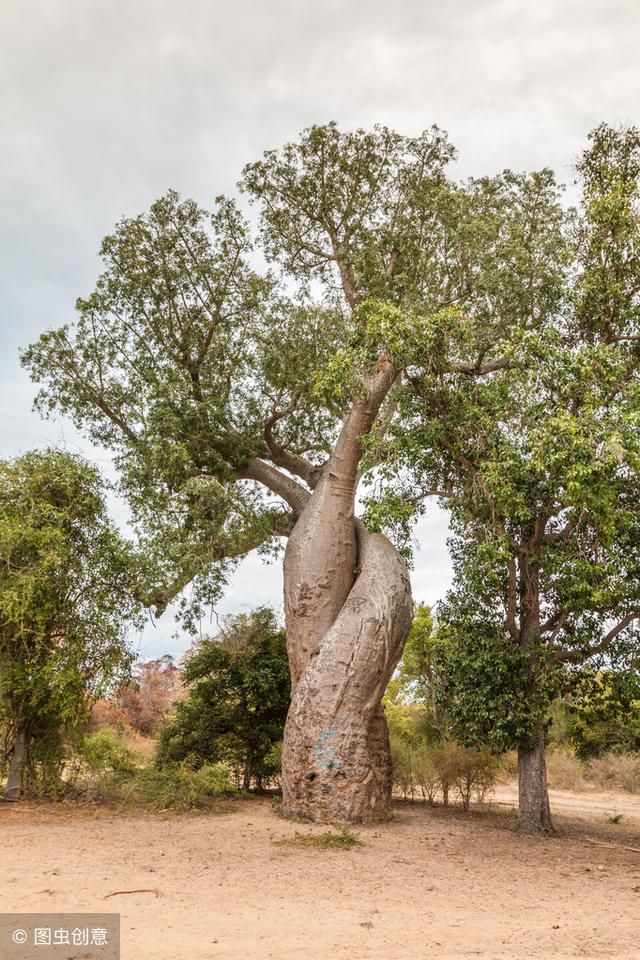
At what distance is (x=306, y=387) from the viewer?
979 centimetres

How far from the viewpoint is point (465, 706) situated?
8203 millimetres

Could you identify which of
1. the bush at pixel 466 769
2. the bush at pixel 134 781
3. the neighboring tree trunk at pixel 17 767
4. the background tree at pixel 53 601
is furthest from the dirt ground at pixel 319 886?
the bush at pixel 466 769

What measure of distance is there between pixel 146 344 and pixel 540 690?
693cm

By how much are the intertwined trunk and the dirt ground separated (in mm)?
475

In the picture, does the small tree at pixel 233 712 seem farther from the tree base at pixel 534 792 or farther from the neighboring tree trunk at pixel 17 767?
the tree base at pixel 534 792

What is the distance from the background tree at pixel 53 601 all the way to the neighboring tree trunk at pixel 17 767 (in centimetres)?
1

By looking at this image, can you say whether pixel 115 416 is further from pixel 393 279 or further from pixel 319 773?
pixel 319 773

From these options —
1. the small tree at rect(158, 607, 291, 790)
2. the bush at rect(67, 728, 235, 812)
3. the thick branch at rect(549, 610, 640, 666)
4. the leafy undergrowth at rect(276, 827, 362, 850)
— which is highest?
the thick branch at rect(549, 610, 640, 666)

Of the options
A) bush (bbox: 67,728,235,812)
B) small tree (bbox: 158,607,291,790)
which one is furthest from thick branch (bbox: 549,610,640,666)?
bush (bbox: 67,728,235,812)

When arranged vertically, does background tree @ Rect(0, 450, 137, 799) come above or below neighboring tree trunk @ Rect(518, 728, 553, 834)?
above

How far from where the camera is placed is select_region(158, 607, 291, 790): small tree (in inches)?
407

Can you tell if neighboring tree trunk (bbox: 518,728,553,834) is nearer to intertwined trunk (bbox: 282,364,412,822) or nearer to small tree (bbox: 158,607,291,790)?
intertwined trunk (bbox: 282,364,412,822)

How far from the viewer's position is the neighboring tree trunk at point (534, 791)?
27.0ft

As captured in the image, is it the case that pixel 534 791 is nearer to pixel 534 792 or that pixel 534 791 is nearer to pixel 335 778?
pixel 534 792
